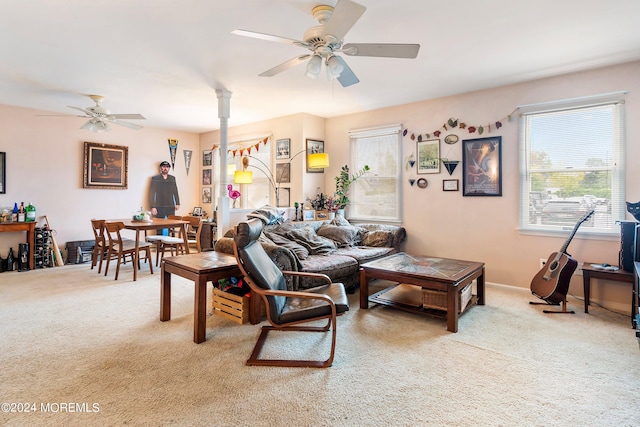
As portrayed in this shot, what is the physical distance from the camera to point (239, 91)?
4578mm

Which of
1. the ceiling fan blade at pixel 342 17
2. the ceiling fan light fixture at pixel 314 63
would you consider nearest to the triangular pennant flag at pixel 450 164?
the ceiling fan light fixture at pixel 314 63

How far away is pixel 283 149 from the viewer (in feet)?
19.2

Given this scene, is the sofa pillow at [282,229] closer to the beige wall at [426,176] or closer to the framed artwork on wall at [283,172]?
the beige wall at [426,176]

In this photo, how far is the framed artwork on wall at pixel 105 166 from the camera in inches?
240

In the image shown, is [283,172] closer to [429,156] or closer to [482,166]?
[429,156]

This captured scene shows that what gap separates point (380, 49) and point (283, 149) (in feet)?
11.7

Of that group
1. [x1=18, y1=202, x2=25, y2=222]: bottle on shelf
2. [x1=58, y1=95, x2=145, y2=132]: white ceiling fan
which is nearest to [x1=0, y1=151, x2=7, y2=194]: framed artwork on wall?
[x1=18, y1=202, x2=25, y2=222]: bottle on shelf

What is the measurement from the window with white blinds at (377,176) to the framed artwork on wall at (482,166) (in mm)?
980

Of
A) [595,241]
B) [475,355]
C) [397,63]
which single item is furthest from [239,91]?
[595,241]

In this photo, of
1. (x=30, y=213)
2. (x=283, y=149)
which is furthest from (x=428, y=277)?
(x=30, y=213)

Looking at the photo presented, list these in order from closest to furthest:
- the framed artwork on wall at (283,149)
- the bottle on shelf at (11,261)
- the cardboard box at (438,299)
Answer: the cardboard box at (438,299)
the bottle on shelf at (11,261)
the framed artwork on wall at (283,149)

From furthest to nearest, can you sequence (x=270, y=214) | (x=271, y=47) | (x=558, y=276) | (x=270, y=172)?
1. (x=270, y=172)
2. (x=270, y=214)
3. (x=558, y=276)
4. (x=271, y=47)

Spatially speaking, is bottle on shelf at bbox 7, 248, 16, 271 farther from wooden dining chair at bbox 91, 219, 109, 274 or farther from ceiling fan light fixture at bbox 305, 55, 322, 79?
ceiling fan light fixture at bbox 305, 55, 322, 79

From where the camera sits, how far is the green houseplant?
557cm
